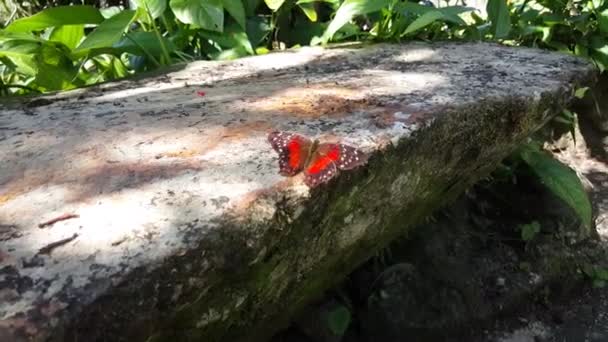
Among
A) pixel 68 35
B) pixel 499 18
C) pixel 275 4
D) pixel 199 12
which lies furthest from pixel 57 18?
pixel 499 18

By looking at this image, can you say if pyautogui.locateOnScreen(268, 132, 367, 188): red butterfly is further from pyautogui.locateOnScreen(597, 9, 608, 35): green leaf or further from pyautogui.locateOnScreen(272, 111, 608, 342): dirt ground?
pyautogui.locateOnScreen(597, 9, 608, 35): green leaf

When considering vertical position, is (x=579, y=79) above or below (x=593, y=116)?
above

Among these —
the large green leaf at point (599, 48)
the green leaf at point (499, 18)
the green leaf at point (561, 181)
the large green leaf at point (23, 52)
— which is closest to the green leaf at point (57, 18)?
the large green leaf at point (23, 52)

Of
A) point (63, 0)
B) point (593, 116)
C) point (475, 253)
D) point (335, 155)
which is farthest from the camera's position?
point (593, 116)

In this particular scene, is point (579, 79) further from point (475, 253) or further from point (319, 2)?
point (319, 2)

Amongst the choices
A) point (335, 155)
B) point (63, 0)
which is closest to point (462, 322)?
point (335, 155)

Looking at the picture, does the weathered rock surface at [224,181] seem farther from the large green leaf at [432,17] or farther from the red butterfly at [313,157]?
the large green leaf at [432,17]
